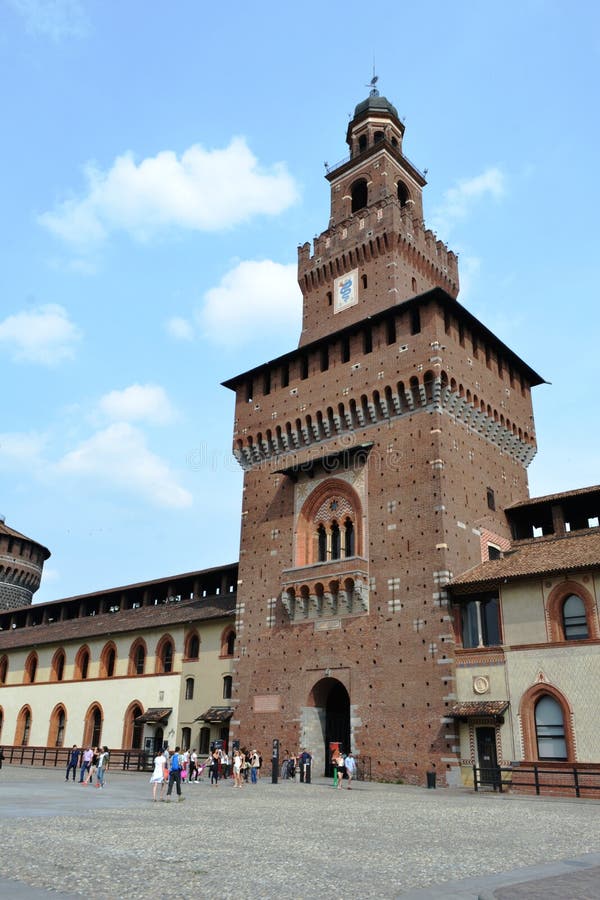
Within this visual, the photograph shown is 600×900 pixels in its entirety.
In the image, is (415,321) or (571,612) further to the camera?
(415,321)

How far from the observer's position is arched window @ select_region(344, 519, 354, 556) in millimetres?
35375

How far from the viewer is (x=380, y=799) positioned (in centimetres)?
2348

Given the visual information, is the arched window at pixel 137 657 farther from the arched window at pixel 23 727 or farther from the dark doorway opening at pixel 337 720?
the dark doorway opening at pixel 337 720

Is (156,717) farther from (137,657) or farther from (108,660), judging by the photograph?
(108,660)

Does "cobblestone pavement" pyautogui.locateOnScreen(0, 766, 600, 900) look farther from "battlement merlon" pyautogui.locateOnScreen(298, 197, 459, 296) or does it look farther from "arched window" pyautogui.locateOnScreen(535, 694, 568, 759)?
"battlement merlon" pyautogui.locateOnScreen(298, 197, 459, 296)

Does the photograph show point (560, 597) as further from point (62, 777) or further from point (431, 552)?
point (62, 777)

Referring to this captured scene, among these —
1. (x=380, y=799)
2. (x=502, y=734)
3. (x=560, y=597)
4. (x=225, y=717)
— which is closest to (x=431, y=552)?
(x=560, y=597)

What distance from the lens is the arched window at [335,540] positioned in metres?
35.9

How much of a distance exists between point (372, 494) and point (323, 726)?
422 inches

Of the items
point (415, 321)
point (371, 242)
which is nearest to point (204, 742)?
point (415, 321)

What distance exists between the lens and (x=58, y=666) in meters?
52.1

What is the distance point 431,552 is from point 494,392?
428 inches

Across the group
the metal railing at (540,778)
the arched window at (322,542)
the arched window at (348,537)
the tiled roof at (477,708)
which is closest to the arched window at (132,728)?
the arched window at (322,542)

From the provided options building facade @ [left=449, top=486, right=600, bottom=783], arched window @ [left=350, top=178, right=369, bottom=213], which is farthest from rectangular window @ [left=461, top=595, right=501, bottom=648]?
arched window @ [left=350, top=178, right=369, bottom=213]
